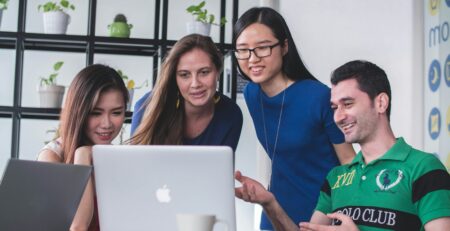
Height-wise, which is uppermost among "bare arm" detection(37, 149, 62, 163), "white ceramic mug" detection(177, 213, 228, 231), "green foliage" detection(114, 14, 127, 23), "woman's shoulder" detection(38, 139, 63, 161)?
"green foliage" detection(114, 14, 127, 23)

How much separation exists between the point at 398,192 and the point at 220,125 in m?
Result: 0.93

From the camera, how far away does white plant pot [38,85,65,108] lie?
3.90m

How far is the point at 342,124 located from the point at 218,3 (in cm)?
264

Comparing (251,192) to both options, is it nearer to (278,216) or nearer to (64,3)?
(278,216)

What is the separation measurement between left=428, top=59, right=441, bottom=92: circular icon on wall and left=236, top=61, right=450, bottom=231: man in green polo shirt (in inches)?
72.2

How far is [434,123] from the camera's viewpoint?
12.1ft

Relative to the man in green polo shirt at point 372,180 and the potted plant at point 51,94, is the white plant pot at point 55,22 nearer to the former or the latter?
the potted plant at point 51,94

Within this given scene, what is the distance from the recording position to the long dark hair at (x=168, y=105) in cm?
237

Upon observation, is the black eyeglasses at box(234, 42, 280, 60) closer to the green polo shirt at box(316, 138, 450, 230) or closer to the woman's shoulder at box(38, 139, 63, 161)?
the green polo shirt at box(316, 138, 450, 230)

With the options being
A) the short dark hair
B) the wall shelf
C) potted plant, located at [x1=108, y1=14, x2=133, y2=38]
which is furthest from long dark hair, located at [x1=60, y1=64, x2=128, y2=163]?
potted plant, located at [x1=108, y1=14, x2=133, y2=38]

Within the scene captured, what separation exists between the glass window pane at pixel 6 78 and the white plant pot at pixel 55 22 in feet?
1.19

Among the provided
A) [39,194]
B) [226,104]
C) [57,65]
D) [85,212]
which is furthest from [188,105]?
[57,65]

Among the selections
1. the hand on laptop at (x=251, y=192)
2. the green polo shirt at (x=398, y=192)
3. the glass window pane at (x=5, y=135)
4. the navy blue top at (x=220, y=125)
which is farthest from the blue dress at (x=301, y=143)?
the glass window pane at (x=5, y=135)

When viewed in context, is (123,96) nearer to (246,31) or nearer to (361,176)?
(246,31)
